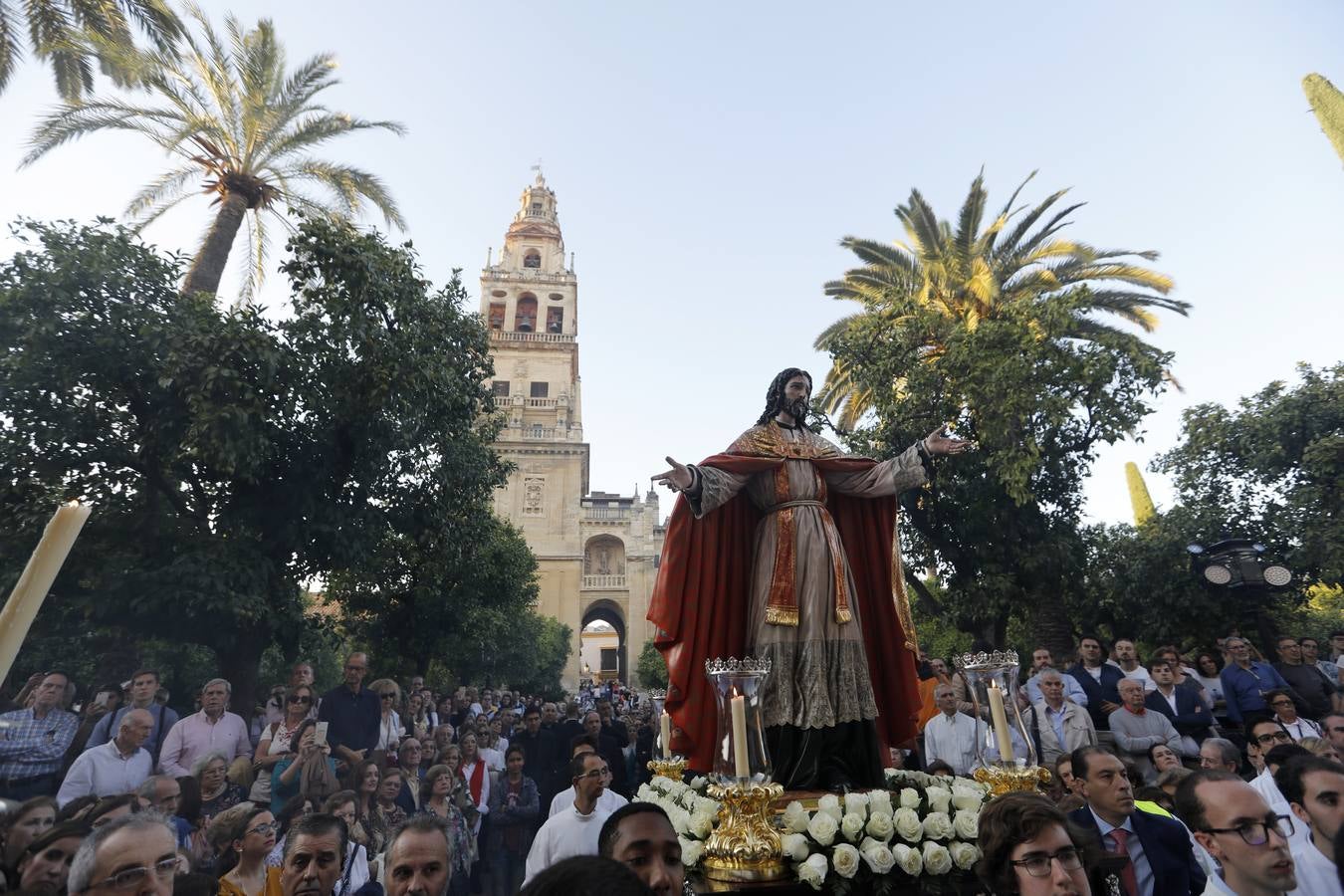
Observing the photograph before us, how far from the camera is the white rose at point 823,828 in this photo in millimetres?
3244

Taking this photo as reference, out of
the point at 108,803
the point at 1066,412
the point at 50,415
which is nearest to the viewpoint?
the point at 108,803

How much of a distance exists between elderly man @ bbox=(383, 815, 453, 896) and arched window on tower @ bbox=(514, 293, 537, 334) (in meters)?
45.9

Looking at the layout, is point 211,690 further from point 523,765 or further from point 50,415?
point 50,415

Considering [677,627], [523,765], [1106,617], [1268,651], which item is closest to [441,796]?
[523,765]

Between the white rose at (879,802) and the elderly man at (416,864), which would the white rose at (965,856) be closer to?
the white rose at (879,802)

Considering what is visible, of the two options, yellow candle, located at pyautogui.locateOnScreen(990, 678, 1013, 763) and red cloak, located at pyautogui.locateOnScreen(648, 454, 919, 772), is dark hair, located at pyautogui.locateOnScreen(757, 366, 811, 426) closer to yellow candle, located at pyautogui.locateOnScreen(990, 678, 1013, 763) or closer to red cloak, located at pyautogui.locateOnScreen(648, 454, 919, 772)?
red cloak, located at pyautogui.locateOnScreen(648, 454, 919, 772)

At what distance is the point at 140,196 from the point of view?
41.2 ft

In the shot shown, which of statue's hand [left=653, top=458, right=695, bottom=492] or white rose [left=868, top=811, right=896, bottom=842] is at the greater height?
statue's hand [left=653, top=458, right=695, bottom=492]

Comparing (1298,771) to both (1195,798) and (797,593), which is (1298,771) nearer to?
A: (1195,798)

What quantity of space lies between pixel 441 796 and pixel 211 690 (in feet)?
7.19

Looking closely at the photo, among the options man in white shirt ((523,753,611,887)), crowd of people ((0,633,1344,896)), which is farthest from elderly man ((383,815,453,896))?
man in white shirt ((523,753,611,887))

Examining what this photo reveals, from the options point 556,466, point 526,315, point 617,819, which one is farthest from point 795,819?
point 526,315

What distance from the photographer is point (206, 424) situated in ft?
29.1

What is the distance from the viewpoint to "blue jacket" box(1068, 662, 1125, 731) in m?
7.12
